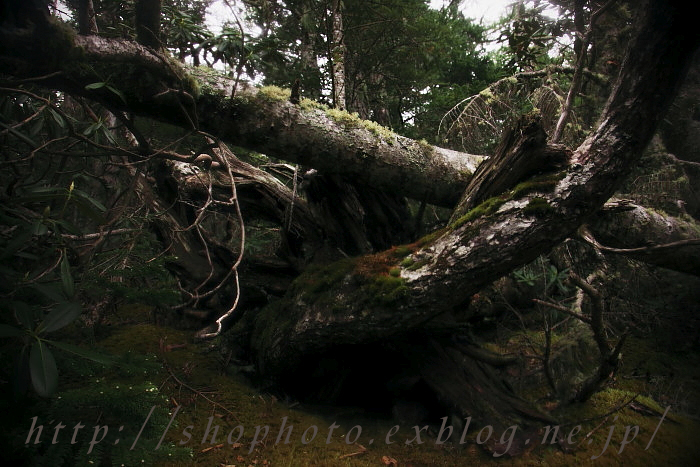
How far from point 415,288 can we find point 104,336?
2.61m

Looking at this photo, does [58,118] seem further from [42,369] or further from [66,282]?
[42,369]

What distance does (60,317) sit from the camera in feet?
4.33

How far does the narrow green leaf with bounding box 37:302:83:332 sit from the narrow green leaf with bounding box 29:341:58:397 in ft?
0.23

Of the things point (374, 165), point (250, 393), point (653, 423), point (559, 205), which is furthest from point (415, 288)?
point (653, 423)

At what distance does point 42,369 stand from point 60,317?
0.20 metres

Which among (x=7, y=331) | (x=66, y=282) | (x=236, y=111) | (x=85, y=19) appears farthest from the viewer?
(x=236, y=111)

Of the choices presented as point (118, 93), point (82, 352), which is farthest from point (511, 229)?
point (118, 93)

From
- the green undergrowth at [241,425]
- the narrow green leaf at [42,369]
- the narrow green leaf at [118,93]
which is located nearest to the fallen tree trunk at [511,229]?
the green undergrowth at [241,425]

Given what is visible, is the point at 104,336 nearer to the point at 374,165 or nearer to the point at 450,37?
the point at 374,165

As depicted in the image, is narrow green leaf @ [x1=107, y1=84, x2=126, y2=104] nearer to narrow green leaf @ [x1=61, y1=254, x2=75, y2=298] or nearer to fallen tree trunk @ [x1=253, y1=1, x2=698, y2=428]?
narrow green leaf @ [x1=61, y1=254, x2=75, y2=298]

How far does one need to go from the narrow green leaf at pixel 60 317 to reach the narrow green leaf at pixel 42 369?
70 millimetres

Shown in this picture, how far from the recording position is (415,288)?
2.14 m

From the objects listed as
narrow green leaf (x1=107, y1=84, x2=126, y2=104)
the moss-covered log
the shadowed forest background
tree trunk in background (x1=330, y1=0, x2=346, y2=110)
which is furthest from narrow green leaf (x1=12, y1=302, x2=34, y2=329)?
tree trunk in background (x1=330, y1=0, x2=346, y2=110)

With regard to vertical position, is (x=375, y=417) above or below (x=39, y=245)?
below
